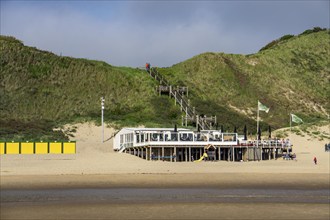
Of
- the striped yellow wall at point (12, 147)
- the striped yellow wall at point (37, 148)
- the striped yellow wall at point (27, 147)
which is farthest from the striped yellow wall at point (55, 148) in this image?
the striped yellow wall at point (12, 147)

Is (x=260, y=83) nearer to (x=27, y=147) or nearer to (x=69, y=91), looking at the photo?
(x=69, y=91)

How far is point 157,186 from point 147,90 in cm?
4660

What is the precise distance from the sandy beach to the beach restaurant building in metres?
2.44

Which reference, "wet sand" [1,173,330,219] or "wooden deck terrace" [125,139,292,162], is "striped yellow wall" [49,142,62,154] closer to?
"wooden deck terrace" [125,139,292,162]

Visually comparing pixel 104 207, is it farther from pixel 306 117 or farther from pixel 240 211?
pixel 306 117

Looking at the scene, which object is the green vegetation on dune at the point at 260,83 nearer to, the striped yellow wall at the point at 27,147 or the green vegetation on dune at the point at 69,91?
the green vegetation on dune at the point at 69,91

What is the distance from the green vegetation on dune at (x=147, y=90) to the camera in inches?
2454

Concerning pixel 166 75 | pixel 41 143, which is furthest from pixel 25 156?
pixel 166 75

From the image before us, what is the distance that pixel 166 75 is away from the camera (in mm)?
82875

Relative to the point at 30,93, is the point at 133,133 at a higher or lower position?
lower

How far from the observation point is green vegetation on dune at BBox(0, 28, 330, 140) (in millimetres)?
62344

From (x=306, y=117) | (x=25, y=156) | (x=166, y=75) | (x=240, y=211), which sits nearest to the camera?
(x=240, y=211)

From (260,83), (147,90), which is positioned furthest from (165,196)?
(260,83)

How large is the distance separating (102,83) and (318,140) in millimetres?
28552
